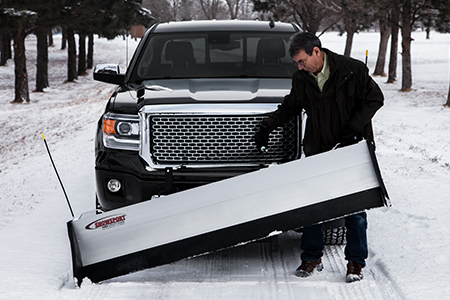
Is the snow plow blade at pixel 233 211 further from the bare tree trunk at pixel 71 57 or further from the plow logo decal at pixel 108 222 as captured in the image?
the bare tree trunk at pixel 71 57

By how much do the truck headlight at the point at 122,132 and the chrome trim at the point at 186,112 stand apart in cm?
9

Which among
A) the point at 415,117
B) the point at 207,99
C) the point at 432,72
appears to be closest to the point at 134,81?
the point at 207,99

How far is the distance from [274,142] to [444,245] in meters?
1.60

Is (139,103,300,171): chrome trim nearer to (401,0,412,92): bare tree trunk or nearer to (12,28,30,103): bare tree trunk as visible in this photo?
(401,0,412,92): bare tree trunk

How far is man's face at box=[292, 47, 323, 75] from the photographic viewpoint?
3387 mm

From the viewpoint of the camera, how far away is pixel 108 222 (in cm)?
346

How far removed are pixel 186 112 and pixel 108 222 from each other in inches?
35.8

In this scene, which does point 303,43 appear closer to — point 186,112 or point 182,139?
point 186,112

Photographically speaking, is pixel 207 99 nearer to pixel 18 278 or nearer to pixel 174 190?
pixel 174 190

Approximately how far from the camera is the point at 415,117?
1355cm

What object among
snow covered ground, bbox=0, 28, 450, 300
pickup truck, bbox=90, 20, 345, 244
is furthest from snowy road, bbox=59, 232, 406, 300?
pickup truck, bbox=90, 20, 345, 244

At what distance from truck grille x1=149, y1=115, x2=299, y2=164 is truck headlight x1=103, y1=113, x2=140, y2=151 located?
0.13 m

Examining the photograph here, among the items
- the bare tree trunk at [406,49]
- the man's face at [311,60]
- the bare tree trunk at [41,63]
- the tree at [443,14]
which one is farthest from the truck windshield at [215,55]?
the bare tree trunk at [41,63]

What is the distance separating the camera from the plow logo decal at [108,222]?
344cm
